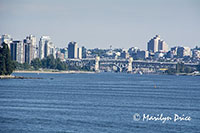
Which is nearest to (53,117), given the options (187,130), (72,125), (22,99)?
(72,125)

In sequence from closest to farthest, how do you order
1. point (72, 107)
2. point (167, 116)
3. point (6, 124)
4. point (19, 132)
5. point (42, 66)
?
1. point (19, 132)
2. point (6, 124)
3. point (167, 116)
4. point (72, 107)
5. point (42, 66)

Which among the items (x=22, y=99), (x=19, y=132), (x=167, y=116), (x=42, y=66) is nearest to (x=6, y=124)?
(x=19, y=132)

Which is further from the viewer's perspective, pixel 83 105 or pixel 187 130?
pixel 83 105

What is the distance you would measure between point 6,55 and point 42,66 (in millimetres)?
81548

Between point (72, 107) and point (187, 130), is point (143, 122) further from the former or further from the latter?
point (72, 107)

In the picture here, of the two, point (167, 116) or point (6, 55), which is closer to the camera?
point (167, 116)

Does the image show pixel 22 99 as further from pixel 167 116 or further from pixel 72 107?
pixel 167 116

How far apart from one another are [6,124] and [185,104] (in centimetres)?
2102

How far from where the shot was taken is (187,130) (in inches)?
1378

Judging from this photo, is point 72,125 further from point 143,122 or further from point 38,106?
point 38,106

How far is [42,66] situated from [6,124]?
141 metres

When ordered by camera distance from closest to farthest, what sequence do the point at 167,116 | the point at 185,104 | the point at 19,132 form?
the point at 19,132
the point at 167,116
the point at 185,104

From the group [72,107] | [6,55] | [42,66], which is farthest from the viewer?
[42,66]

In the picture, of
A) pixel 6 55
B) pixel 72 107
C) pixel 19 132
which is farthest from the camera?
pixel 6 55
